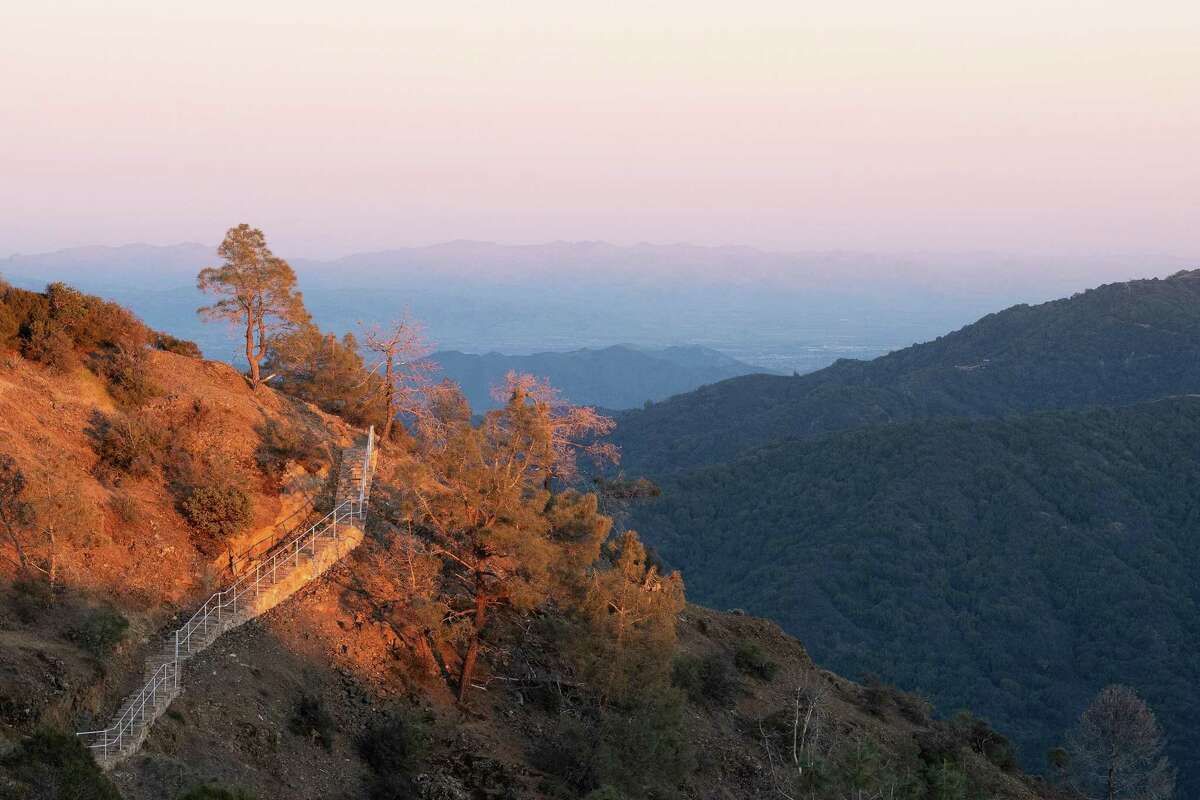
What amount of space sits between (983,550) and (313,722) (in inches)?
2622

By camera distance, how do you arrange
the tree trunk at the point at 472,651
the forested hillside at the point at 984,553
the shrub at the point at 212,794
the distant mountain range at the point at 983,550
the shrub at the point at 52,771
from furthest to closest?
the distant mountain range at the point at 983,550 → the forested hillside at the point at 984,553 → the tree trunk at the point at 472,651 → the shrub at the point at 212,794 → the shrub at the point at 52,771

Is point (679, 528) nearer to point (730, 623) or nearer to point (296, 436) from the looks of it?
point (730, 623)

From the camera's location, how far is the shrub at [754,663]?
92.7 feet

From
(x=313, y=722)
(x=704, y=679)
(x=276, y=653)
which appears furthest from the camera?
(x=704, y=679)

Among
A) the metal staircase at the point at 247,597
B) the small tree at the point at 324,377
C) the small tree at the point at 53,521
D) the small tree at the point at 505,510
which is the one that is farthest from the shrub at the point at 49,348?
the small tree at the point at 505,510

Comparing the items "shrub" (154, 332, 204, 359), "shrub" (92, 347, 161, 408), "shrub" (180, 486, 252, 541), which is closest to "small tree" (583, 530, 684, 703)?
"shrub" (180, 486, 252, 541)

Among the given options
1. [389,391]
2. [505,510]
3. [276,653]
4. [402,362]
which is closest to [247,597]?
[276,653]

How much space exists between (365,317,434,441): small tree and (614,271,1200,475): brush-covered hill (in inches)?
3217

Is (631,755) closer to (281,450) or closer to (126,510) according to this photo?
(126,510)

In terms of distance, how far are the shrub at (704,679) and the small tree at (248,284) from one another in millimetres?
14537

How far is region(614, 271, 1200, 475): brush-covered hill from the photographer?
111750 mm

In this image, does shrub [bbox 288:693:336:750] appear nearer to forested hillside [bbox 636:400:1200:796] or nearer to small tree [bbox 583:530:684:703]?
small tree [bbox 583:530:684:703]

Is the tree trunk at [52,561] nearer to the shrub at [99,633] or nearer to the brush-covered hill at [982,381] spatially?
the shrub at [99,633]

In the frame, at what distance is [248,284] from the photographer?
2858 cm
